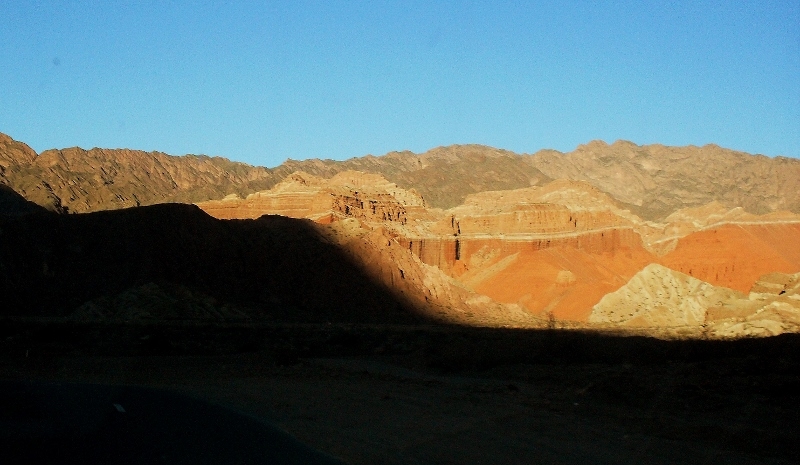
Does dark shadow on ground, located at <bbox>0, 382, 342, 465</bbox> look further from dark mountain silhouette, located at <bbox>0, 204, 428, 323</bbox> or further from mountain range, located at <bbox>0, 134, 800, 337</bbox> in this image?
dark mountain silhouette, located at <bbox>0, 204, 428, 323</bbox>

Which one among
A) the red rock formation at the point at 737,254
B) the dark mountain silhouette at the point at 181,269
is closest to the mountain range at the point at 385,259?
the dark mountain silhouette at the point at 181,269

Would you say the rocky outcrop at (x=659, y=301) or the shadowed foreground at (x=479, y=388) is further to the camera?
the rocky outcrop at (x=659, y=301)

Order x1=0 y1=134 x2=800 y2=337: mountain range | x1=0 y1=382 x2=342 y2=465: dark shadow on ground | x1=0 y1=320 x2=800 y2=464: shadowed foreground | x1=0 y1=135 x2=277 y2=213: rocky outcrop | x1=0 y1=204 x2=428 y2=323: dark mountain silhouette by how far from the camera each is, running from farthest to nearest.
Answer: x1=0 y1=135 x2=277 y2=213: rocky outcrop
x1=0 y1=134 x2=800 y2=337: mountain range
x1=0 y1=204 x2=428 y2=323: dark mountain silhouette
x1=0 y1=320 x2=800 y2=464: shadowed foreground
x1=0 y1=382 x2=342 y2=465: dark shadow on ground

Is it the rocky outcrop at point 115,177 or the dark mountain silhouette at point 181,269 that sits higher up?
the rocky outcrop at point 115,177

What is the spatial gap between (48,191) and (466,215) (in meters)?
60.9

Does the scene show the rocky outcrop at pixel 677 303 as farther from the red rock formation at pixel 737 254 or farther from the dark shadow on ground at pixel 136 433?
the dark shadow on ground at pixel 136 433

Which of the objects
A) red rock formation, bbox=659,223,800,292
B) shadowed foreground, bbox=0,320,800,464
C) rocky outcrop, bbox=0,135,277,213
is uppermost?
rocky outcrop, bbox=0,135,277,213

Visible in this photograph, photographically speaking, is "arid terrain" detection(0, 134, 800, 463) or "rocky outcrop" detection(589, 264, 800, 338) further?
"rocky outcrop" detection(589, 264, 800, 338)

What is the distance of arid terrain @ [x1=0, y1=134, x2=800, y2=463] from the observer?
13.0 m

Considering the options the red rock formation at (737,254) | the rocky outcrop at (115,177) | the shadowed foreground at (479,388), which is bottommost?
the shadowed foreground at (479,388)

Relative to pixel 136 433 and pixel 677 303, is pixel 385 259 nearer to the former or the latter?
pixel 677 303

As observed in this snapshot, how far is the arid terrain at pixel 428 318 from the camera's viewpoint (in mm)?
13039

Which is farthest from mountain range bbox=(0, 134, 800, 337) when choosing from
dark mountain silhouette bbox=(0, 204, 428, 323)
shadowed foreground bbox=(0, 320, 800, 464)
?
shadowed foreground bbox=(0, 320, 800, 464)

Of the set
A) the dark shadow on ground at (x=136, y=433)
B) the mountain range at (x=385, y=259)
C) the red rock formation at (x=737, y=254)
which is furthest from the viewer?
the red rock formation at (x=737, y=254)
